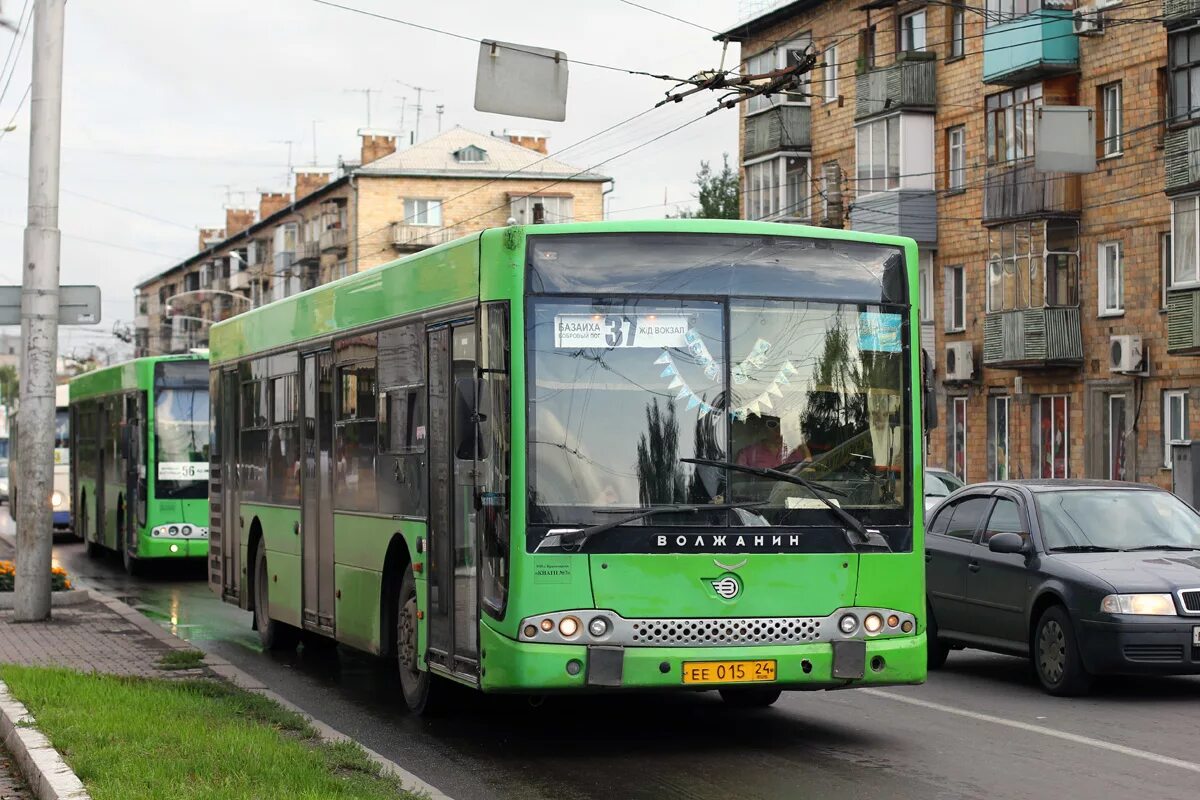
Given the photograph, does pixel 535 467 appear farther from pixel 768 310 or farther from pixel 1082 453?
pixel 1082 453

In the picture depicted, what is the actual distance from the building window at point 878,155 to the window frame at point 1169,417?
10.7 m

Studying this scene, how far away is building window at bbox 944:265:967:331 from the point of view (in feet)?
146

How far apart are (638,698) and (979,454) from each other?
31796 millimetres

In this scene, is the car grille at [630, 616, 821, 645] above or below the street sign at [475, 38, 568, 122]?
below

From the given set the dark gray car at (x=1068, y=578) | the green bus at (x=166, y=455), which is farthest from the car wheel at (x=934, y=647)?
the green bus at (x=166, y=455)

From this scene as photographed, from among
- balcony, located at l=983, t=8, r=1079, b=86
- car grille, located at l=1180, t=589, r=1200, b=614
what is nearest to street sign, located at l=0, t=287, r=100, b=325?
car grille, located at l=1180, t=589, r=1200, b=614

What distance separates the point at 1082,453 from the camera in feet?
129

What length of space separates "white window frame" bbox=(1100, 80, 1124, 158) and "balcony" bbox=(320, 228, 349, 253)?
56.2m

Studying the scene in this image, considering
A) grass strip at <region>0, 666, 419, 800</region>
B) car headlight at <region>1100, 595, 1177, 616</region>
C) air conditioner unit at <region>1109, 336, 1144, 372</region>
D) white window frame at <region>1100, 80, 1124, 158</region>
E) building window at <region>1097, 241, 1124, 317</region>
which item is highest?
white window frame at <region>1100, 80, 1124, 158</region>

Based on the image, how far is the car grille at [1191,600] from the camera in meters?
12.5

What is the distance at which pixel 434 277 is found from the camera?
11.1 meters

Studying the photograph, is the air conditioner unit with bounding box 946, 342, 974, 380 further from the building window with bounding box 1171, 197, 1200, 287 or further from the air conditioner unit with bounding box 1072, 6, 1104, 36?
the air conditioner unit with bounding box 1072, 6, 1104, 36

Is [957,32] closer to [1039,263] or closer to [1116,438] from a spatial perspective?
[1039,263]

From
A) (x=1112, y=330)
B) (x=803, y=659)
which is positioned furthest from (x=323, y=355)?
(x=1112, y=330)
